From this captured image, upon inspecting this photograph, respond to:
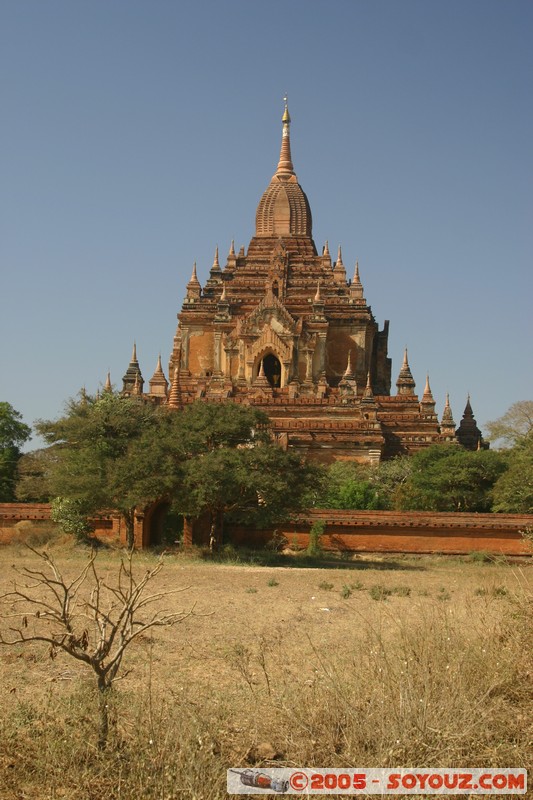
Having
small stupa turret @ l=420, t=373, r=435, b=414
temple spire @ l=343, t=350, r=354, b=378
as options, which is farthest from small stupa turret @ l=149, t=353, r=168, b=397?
small stupa turret @ l=420, t=373, r=435, b=414

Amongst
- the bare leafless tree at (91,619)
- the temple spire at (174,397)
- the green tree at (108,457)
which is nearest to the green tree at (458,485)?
the green tree at (108,457)

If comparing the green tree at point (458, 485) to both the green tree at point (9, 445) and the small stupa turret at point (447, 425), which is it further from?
the green tree at point (9, 445)

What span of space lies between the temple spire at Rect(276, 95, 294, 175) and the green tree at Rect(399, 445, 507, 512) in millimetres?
27118

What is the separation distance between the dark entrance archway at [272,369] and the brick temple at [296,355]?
10 centimetres

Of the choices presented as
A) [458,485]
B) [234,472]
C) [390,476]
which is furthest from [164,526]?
[390,476]

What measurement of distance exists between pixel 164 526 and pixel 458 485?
28.5 ft

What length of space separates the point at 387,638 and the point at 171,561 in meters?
9.66

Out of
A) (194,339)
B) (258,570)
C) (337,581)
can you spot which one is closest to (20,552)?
(258,570)

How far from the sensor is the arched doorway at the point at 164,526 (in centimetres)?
2245

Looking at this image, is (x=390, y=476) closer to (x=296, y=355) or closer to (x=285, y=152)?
(x=296, y=355)

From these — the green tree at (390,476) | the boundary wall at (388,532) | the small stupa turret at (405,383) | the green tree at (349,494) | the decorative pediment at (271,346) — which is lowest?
the boundary wall at (388,532)

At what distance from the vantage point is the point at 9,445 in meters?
32.3

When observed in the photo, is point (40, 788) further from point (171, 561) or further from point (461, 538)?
point (461, 538)

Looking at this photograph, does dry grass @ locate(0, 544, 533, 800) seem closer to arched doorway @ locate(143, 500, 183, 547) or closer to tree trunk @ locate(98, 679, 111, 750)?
tree trunk @ locate(98, 679, 111, 750)
